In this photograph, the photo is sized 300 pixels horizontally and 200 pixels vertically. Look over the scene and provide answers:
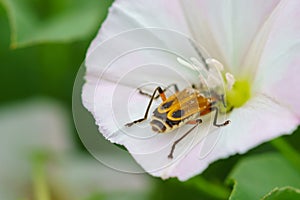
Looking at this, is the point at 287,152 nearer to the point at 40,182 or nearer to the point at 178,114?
the point at 178,114

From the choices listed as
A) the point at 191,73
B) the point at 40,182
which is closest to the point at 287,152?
the point at 191,73

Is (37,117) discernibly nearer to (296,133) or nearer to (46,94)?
(46,94)

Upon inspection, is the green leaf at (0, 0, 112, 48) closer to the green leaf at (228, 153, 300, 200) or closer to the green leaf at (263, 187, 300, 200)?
the green leaf at (228, 153, 300, 200)

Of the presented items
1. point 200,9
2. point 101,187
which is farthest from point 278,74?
point 101,187

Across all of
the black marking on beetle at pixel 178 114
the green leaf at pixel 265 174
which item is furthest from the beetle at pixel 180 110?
the green leaf at pixel 265 174

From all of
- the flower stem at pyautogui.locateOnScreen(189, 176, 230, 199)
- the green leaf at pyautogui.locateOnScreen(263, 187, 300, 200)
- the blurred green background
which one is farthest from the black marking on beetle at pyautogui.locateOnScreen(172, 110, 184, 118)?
the blurred green background

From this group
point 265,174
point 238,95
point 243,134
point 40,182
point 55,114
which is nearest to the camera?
point 243,134
